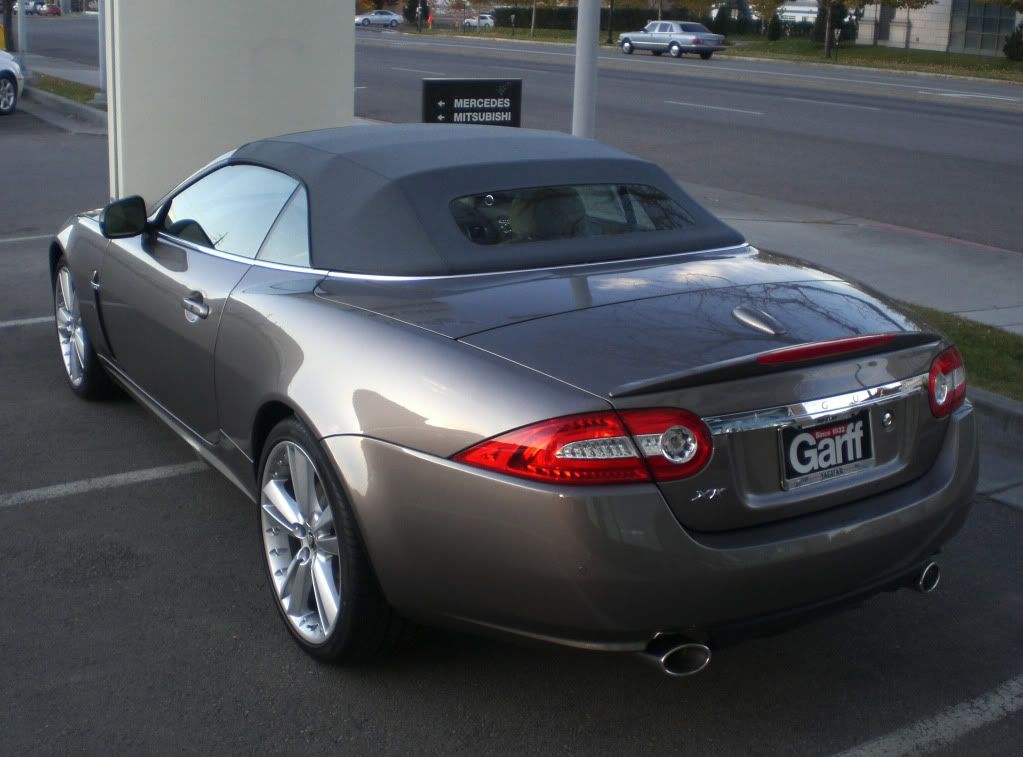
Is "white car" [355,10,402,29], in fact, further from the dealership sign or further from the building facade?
the dealership sign

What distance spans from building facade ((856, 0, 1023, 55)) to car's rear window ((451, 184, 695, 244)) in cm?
5569

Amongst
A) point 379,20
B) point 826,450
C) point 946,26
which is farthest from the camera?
point 379,20

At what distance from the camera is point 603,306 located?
3523 mm

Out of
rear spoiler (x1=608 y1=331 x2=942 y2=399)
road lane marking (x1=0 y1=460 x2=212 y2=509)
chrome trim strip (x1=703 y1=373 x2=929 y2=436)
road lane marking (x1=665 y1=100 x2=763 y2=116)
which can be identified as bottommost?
road lane marking (x1=0 y1=460 x2=212 y2=509)

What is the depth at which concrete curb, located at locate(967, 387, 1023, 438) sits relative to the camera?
18.8 ft

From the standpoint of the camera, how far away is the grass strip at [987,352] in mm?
6172

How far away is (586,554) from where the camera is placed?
2.96 meters

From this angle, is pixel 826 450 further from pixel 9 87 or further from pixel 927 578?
pixel 9 87

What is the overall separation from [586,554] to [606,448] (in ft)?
0.85

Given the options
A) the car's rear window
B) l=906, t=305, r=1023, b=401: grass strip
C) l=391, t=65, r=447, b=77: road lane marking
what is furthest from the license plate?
l=391, t=65, r=447, b=77: road lane marking

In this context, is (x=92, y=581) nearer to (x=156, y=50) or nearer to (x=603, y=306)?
(x=603, y=306)

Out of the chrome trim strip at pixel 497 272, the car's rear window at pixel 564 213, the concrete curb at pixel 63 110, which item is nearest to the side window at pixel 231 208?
the chrome trim strip at pixel 497 272

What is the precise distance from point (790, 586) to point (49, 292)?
6.98 m

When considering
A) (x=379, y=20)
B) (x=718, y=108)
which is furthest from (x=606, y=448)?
(x=379, y=20)
